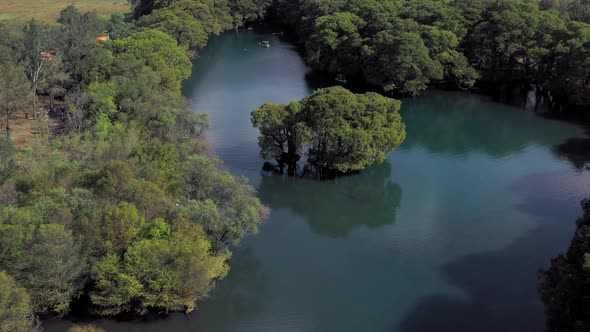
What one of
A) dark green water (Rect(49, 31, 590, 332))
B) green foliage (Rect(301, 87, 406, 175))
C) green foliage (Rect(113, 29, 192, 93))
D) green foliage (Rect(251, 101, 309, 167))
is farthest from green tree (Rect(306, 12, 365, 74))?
green foliage (Rect(251, 101, 309, 167))

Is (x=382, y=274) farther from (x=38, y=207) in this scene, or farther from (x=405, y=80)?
(x=405, y=80)

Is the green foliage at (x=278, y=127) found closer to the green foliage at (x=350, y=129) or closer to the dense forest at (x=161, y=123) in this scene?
the dense forest at (x=161, y=123)

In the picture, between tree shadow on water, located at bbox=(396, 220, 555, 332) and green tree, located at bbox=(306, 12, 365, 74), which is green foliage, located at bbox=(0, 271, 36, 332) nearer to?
tree shadow on water, located at bbox=(396, 220, 555, 332)

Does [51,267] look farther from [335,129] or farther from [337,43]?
[337,43]

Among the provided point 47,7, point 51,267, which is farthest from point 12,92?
point 47,7

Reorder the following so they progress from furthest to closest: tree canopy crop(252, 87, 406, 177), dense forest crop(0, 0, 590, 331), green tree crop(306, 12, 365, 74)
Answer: green tree crop(306, 12, 365, 74) < tree canopy crop(252, 87, 406, 177) < dense forest crop(0, 0, 590, 331)

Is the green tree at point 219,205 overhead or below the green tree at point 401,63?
below

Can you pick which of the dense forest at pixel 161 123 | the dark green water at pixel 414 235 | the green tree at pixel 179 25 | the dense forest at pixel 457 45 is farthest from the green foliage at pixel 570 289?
the green tree at pixel 179 25
